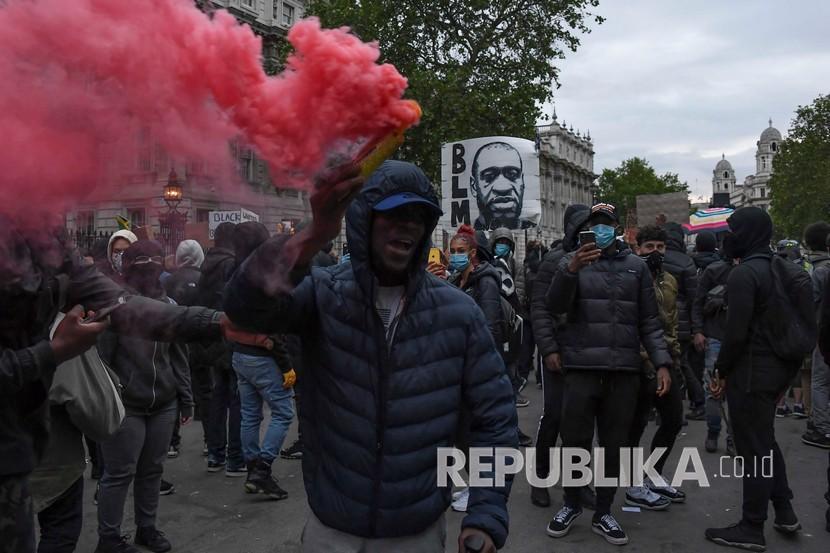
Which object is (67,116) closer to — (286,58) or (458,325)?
(286,58)

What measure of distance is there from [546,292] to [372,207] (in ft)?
10.1

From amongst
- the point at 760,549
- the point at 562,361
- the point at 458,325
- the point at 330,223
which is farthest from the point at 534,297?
the point at 330,223

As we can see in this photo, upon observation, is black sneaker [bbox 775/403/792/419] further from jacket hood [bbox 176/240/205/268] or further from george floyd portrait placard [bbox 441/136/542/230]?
jacket hood [bbox 176/240/205/268]

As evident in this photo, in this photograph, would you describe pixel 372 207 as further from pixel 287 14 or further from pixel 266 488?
pixel 266 488

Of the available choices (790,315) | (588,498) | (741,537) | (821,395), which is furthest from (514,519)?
(821,395)

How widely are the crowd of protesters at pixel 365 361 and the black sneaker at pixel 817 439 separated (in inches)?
89.0

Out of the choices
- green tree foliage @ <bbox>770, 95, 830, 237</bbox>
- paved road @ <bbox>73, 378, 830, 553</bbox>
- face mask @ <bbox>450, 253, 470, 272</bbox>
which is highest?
green tree foliage @ <bbox>770, 95, 830, 237</bbox>

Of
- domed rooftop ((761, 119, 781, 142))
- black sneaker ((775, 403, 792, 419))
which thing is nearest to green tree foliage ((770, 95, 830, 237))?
black sneaker ((775, 403, 792, 419))

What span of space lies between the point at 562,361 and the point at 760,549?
5.77 feet

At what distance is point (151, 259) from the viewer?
9.86 ft

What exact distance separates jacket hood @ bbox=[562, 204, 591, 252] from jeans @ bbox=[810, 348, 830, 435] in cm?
375

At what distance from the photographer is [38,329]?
7.77ft

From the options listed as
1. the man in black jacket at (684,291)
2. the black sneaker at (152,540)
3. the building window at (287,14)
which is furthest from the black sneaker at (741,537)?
the building window at (287,14)

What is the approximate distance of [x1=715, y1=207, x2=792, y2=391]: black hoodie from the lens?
431cm
